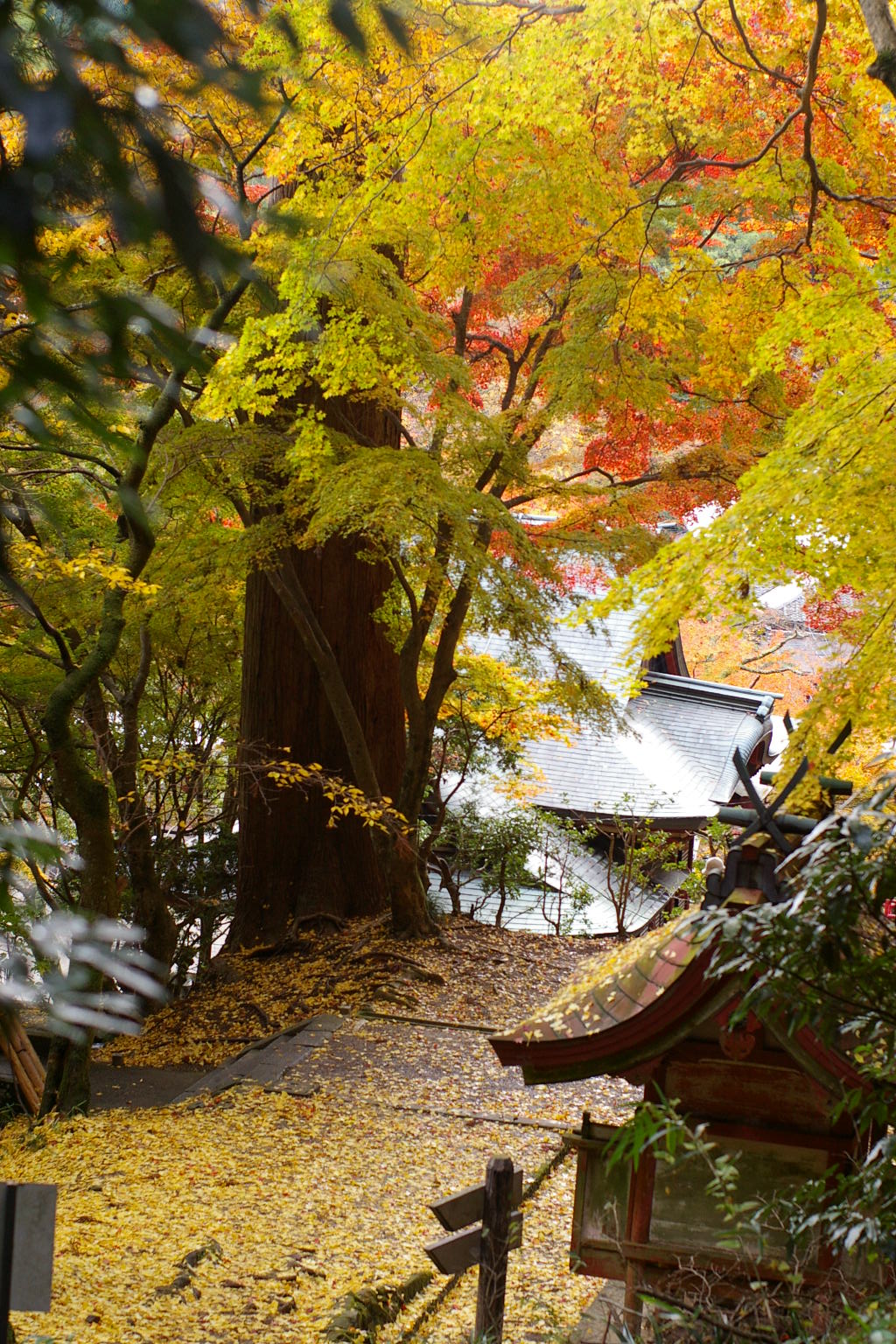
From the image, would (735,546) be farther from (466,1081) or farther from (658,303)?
(466,1081)

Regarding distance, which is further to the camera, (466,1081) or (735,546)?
(466,1081)

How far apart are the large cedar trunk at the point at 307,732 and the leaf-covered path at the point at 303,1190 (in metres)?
2.63

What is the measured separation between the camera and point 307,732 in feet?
36.1

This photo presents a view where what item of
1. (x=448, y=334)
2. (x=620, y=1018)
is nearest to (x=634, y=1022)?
(x=620, y=1018)

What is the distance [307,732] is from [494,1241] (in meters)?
7.54

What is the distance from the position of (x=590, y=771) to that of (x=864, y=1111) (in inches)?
489

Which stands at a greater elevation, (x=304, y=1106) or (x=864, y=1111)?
(x=864, y=1111)

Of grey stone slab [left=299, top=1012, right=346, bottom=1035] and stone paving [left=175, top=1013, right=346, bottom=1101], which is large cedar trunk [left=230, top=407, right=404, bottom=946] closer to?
grey stone slab [left=299, top=1012, right=346, bottom=1035]

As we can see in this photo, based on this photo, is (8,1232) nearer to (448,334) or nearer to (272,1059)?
(272,1059)

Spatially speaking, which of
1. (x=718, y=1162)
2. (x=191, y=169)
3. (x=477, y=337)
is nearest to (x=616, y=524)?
(x=477, y=337)

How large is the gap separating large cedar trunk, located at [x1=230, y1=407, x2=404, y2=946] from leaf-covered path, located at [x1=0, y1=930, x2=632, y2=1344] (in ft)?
8.64

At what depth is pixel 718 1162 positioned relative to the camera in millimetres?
2557

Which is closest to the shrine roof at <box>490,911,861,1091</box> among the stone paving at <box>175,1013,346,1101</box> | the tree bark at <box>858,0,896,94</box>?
the tree bark at <box>858,0,896,94</box>

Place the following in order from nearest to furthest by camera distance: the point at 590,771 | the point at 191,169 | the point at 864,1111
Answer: the point at 191,169 → the point at 864,1111 → the point at 590,771
